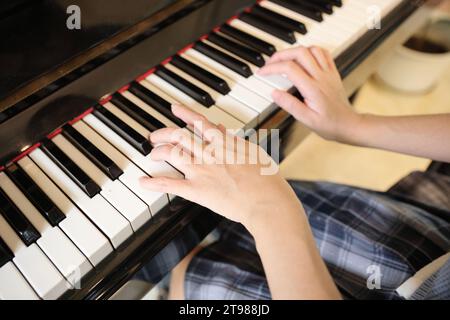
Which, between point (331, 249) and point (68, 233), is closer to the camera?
point (68, 233)

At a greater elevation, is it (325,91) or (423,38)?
(325,91)

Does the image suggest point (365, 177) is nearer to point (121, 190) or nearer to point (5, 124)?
point (121, 190)

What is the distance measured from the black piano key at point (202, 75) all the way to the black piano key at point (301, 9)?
39 cm

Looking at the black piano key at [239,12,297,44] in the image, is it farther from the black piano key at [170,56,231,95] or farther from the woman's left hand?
the woman's left hand

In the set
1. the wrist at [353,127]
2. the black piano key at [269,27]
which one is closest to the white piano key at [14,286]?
the wrist at [353,127]

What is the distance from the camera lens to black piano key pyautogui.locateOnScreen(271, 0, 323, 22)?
1047mm

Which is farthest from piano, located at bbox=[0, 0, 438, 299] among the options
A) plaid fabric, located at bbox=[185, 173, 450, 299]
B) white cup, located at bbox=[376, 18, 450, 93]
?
white cup, located at bbox=[376, 18, 450, 93]

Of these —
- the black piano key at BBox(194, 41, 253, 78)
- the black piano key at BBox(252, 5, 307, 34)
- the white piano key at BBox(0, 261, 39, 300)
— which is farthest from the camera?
the black piano key at BBox(252, 5, 307, 34)

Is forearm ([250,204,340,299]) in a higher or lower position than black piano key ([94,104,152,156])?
lower

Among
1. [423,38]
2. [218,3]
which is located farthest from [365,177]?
[218,3]

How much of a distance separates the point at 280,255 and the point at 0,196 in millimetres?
513

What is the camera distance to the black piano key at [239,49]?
93 cm

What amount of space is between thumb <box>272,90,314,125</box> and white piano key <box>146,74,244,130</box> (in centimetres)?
12

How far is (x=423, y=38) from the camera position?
1999 mm
